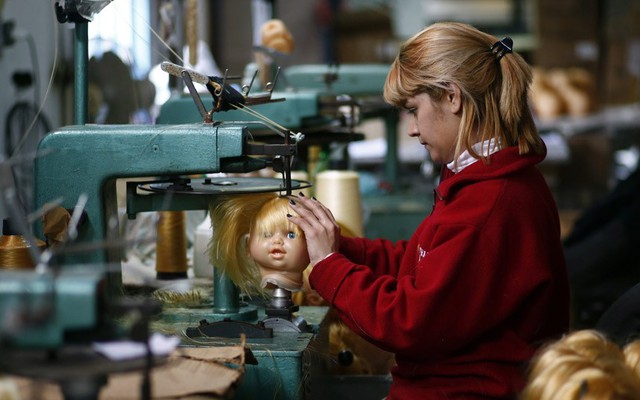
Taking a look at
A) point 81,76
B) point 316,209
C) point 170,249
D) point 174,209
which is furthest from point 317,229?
point 170,249

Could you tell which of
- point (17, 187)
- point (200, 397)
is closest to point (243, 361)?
point (200, 397)

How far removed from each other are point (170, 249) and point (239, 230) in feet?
1.92

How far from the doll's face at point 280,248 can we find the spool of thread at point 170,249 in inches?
25.0

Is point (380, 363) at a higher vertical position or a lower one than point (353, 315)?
lower

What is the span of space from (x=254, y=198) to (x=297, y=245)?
158mm

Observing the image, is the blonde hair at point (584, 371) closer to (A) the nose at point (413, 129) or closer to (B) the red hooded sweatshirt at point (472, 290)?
(B) the red hooded sweatshirt at point (472, 290)

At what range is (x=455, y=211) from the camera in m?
1.87

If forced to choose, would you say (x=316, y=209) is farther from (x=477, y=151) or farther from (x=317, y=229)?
(x=477, y=151)

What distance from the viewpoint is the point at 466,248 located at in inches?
71.0

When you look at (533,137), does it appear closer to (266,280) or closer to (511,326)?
(511,326)

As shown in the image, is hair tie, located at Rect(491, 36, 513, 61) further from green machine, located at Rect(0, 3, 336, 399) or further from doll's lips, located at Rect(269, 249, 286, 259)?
doll's lips, located at Rect(269, 249, 286, 259)

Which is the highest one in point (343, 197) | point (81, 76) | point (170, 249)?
point (81, 76)

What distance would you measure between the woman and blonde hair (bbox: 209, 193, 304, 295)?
0.34 feet

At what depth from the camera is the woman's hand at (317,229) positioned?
1.96m
